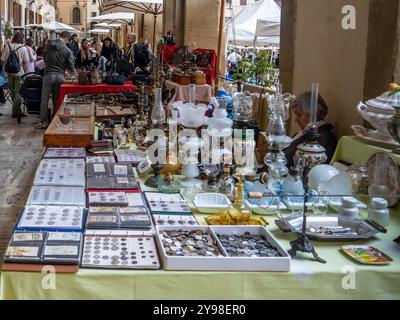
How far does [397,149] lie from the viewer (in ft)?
8.80

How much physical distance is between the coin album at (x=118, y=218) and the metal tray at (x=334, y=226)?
525mm

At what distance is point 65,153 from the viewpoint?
3502 millimetres

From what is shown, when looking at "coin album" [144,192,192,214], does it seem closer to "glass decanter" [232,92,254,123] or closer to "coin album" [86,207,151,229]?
"coin album" [86,207,151,229]

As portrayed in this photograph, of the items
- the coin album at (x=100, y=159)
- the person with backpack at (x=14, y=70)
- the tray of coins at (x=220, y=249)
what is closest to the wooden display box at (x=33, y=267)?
the tray of coins at (x=220, y=249)

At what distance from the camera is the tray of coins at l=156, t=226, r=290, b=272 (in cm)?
176

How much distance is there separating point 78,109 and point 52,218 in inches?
142

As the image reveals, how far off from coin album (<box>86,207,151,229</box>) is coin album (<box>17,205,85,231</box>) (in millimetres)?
44

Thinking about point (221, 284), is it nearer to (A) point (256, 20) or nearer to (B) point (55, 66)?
(B) point (55, 66)

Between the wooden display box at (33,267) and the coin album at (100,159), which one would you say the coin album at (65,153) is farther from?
the wooden display box at (33,267)

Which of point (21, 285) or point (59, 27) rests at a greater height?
point (59, 27)

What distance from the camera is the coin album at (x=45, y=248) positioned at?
174 cm

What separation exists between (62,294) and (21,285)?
13 centimetres

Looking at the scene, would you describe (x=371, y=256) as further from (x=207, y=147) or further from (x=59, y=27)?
(x=59, y=27)
